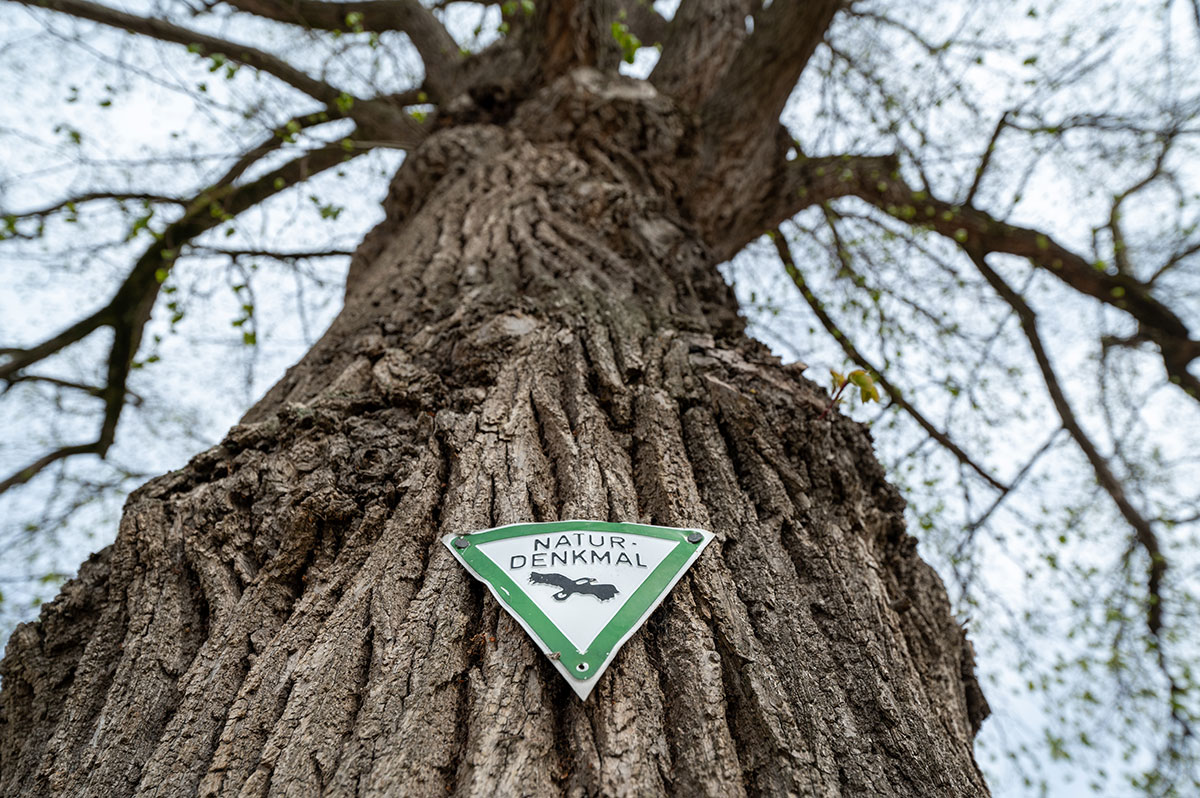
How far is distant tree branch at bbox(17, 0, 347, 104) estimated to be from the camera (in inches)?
140

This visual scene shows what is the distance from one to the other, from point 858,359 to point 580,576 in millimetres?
4002

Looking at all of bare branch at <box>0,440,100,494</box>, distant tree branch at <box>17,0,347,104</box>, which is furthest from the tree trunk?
bare branch at <box>0,440,100,494</box>

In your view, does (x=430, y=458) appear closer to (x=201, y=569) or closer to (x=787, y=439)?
(x=201, y=569)

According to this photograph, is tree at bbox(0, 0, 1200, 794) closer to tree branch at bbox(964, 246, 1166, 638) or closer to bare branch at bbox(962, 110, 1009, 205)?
bare branch at bbox(962, 110, 1009, 205)

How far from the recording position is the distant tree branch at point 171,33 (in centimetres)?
355

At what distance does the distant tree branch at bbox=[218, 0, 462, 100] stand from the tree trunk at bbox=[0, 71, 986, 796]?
330 cm

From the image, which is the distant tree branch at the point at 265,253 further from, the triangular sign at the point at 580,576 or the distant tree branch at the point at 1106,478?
the distant tree branch at the point at 1106,478

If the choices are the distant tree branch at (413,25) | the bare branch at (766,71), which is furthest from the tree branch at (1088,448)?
the distant tree branch at (413,25)

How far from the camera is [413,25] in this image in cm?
479

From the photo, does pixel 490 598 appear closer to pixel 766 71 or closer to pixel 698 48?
pixel 766 71

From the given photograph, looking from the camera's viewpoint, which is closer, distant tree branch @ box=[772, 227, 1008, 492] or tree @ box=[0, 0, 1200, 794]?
tree @ box=[0, 0, 1200, 794]

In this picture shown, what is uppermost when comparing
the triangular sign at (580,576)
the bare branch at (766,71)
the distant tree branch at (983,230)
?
the bare branch at (766,71)

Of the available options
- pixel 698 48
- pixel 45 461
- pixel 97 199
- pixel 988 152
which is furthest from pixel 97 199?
pixel 988 152

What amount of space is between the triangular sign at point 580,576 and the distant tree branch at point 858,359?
291cm
